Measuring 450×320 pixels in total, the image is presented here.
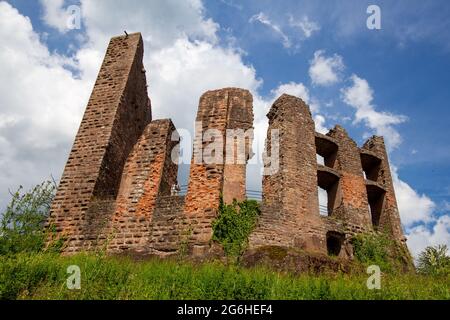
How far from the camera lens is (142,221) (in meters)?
9.73

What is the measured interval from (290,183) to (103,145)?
19.3ft

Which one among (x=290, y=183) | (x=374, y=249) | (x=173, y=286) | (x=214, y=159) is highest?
(x=214, y=159)

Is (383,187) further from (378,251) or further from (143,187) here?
(143,187)

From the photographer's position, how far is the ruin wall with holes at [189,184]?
952 cm

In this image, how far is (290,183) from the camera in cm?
1105

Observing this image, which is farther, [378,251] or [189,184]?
[378,251]

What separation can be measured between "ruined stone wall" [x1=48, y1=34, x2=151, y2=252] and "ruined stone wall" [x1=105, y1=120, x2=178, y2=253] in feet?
1.51

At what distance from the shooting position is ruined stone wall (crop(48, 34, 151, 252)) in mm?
9898

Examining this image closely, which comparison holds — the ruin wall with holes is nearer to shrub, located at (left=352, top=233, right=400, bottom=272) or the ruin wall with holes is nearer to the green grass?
shrub, located at (left=352, top=233, right=400, bottom=272)

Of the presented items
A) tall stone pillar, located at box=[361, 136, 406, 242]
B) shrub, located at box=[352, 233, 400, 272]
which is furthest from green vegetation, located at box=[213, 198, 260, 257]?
tall stone pillar, located at box=[361, 136, 406, 242]

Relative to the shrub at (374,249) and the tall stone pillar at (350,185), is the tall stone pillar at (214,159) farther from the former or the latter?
the shrub at (374,249)

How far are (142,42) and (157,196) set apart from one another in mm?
6724

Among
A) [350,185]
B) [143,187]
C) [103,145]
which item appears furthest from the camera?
[350,185]

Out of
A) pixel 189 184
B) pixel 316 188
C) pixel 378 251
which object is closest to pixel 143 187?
pixel 189 184
